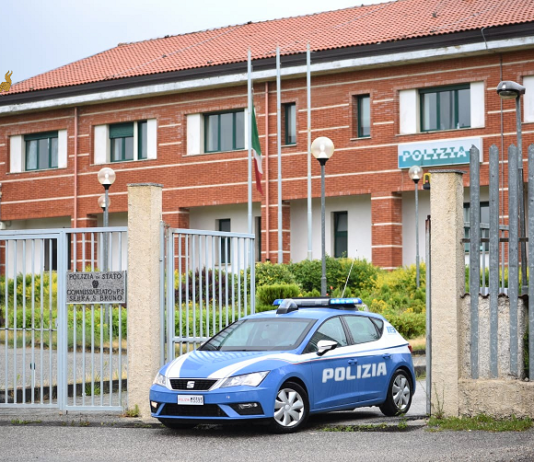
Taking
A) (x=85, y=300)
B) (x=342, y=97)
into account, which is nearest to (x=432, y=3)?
(x=342, y=97)

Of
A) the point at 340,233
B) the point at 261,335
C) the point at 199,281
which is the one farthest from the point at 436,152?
the point at 261,335

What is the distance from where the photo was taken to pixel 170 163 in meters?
39.0

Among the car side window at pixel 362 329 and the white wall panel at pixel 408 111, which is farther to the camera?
the white wall panel at pixel 408 111

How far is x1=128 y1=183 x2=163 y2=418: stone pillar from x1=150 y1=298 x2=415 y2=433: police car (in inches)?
34.9

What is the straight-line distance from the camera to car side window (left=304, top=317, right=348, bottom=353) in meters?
12.1

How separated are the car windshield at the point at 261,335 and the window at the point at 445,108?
22.3 meters

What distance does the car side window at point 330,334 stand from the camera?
12.1m

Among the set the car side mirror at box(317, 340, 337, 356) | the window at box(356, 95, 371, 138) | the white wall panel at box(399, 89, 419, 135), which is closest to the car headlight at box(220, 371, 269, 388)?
the car side mirror at box(317, 340, 337, 356)

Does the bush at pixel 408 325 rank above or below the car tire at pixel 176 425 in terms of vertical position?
above

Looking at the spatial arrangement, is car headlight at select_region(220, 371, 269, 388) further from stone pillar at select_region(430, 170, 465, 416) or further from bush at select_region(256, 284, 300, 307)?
bush at select_region(256, 284, 300, 307)

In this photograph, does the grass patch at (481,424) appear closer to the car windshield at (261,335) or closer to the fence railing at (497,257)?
the fence railing at (497,257)

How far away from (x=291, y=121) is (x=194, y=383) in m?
26.3

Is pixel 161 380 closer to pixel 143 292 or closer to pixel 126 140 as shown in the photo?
pixel 143 292

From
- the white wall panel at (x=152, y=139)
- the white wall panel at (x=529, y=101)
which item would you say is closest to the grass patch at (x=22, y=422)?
Result: the white wall panel at (x=529, y=101)
